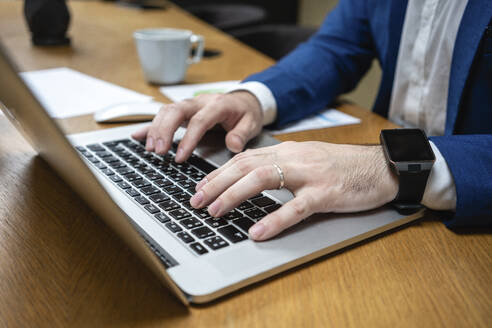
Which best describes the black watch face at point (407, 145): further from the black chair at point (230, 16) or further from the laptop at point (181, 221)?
the black chair at point (230, 16)

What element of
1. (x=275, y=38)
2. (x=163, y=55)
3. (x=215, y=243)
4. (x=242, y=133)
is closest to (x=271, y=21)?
(x=275, y=38)

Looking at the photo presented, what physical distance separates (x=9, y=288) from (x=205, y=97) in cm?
45

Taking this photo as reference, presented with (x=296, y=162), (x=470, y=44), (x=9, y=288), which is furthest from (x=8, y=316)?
(x=470, y=44)

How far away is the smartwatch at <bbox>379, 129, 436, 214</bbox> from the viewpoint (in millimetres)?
521

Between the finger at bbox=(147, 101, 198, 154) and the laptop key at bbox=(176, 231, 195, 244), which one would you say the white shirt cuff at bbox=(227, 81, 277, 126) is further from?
the laptop key at bbox=(176, 231, 195, 244)

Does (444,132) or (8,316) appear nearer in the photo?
(8,316)

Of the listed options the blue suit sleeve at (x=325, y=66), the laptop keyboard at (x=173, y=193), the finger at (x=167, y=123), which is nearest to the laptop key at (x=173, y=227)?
the laptop keyboard at (x=173, y=193)

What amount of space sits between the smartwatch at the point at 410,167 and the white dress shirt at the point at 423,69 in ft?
1.05

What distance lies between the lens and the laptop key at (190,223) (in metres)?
0.46

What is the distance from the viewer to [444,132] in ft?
2.78

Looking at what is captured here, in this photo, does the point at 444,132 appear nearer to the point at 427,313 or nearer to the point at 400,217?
the point at 400,217

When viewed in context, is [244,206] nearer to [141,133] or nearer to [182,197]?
[182,197]

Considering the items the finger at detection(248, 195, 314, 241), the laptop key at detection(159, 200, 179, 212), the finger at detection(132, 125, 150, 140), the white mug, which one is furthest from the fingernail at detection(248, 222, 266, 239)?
the white mug

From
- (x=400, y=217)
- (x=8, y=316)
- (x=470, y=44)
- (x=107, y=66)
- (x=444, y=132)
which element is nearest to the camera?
(x=8, y=316)
